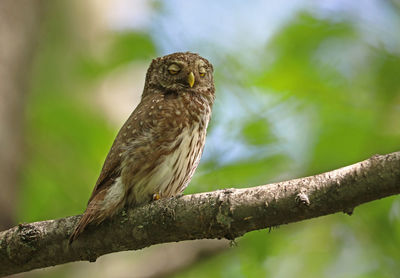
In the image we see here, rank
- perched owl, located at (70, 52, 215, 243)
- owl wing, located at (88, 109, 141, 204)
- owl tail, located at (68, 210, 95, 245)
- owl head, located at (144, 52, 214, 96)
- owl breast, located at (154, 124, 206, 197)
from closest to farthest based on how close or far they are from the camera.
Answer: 1. owl tail, located at (68, 210, 95, 245)
2. perched owl, located at (70, 52, 215, 243)
3. owl wing, located at (88, 109, 141, 204)
4. owl breast, located at (154, 124, 206, 197)
5. owl head, located at (144, 52, 214, 96)

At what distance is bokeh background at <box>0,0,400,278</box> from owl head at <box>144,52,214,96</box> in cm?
44

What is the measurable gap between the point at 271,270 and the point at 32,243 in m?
3.48

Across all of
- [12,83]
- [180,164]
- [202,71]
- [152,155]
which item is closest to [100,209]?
[152,155]

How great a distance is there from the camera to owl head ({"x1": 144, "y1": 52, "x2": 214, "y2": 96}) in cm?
465

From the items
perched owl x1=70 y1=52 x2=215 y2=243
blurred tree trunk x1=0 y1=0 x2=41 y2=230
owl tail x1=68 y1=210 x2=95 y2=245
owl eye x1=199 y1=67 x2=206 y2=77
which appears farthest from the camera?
owl eye x1=199 y1=67 x2=206 y2=77

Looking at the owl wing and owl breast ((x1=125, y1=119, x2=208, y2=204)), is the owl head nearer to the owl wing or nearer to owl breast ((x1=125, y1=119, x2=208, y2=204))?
owl breast ((x1=125, y1=119, x2=208, y2=204))

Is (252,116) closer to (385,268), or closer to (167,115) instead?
(167,115)

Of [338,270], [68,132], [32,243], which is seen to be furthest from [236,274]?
[32,243]

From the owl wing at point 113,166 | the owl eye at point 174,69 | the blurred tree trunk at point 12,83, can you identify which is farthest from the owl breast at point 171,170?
the blurred tree trunk at point 12,83

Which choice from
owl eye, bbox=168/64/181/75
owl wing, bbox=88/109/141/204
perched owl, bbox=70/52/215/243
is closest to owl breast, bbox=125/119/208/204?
perched owl, bbox=70/52/215/243

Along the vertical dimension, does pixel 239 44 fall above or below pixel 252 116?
above

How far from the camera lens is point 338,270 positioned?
6484mm

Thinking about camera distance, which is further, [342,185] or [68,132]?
[68,132]

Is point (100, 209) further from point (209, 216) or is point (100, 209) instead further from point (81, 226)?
point (209, 216)
